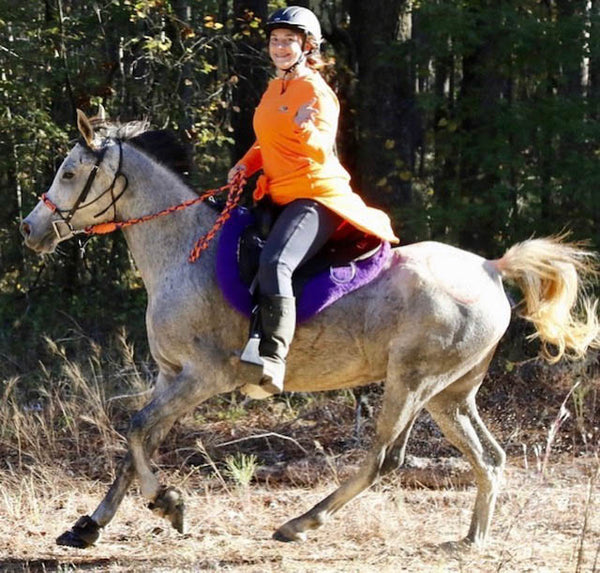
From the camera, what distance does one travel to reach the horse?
224 inches

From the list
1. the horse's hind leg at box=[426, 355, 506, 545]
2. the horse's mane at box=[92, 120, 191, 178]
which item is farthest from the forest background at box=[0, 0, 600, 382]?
the horse's hind leg at box=[426, 355, 506, 545]

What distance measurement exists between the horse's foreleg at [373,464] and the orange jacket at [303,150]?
89 centimetres

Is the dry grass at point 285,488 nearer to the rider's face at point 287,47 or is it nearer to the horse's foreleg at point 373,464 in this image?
the horse's foreleg at point 373,464

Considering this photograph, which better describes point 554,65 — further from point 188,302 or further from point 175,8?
point 188,302

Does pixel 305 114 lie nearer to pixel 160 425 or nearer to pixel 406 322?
pixel 406 322

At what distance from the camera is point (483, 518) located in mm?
6016

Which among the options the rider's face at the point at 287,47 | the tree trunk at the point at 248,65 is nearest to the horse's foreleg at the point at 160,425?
the rider's face at the point at 287,47

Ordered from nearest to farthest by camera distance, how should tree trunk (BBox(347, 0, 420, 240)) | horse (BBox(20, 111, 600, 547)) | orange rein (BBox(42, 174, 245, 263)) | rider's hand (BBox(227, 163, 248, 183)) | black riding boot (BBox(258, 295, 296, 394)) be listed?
black riding boot (BBox(258, 295, 296, 394)) < horse (BBox(20, 111, 600, 547)) < orange rein (BBox(42, 174, 245, 263)) < rider's hand (BBox(227, 163, 248, 183)) < tree trunk (BBox(347, 0, 420, 240))

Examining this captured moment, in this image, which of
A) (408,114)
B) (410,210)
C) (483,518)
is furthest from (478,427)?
(408,114)

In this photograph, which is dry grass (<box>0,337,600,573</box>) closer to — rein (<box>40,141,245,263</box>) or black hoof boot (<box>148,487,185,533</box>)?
black hoof boot (<box>148,487,185,533</box>)

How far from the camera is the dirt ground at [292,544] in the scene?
5613 mm

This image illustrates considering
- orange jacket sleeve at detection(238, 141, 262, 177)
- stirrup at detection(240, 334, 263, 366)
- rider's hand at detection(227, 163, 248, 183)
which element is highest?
orange jacket sleeve at detection(238, 141, 262, 177)

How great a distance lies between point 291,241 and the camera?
18.1 ft

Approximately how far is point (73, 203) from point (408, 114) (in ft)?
19.5
